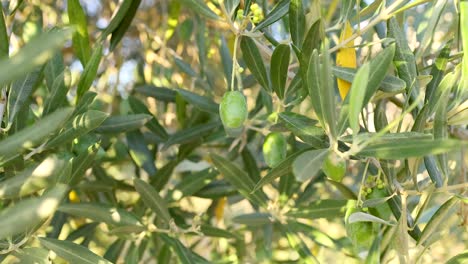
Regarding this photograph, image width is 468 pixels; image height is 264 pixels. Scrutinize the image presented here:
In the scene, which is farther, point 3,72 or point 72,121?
point 72,121

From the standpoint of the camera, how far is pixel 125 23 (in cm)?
127

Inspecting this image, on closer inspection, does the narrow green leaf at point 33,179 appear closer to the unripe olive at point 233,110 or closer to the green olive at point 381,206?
the unripe olive at point 233,110

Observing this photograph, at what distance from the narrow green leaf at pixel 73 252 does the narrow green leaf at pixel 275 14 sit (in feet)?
1.36

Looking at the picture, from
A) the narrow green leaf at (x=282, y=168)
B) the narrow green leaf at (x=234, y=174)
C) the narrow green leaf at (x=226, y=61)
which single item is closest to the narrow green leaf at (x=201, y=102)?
the narrow green leaf at (x=226, y=61)

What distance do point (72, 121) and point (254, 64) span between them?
0.30 m

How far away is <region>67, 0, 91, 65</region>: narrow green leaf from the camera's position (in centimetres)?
115

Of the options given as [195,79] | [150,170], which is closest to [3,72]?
[150,170]

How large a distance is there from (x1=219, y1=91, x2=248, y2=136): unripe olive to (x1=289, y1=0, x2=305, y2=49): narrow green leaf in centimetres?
15

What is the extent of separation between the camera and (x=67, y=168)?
876 mm

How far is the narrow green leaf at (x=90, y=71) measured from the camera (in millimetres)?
1085

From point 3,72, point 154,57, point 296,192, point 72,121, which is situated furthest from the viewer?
point 154,57

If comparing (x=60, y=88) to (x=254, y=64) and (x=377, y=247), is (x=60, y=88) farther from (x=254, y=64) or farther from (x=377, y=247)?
(x=377, y=247)

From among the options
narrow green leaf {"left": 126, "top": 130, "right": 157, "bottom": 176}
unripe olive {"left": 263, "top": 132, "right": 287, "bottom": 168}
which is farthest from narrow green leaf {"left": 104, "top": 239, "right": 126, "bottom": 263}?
unripe olive {"left": 263, "top": 132, "right": 287, "bottom": 168}

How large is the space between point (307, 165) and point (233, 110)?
242 mm
